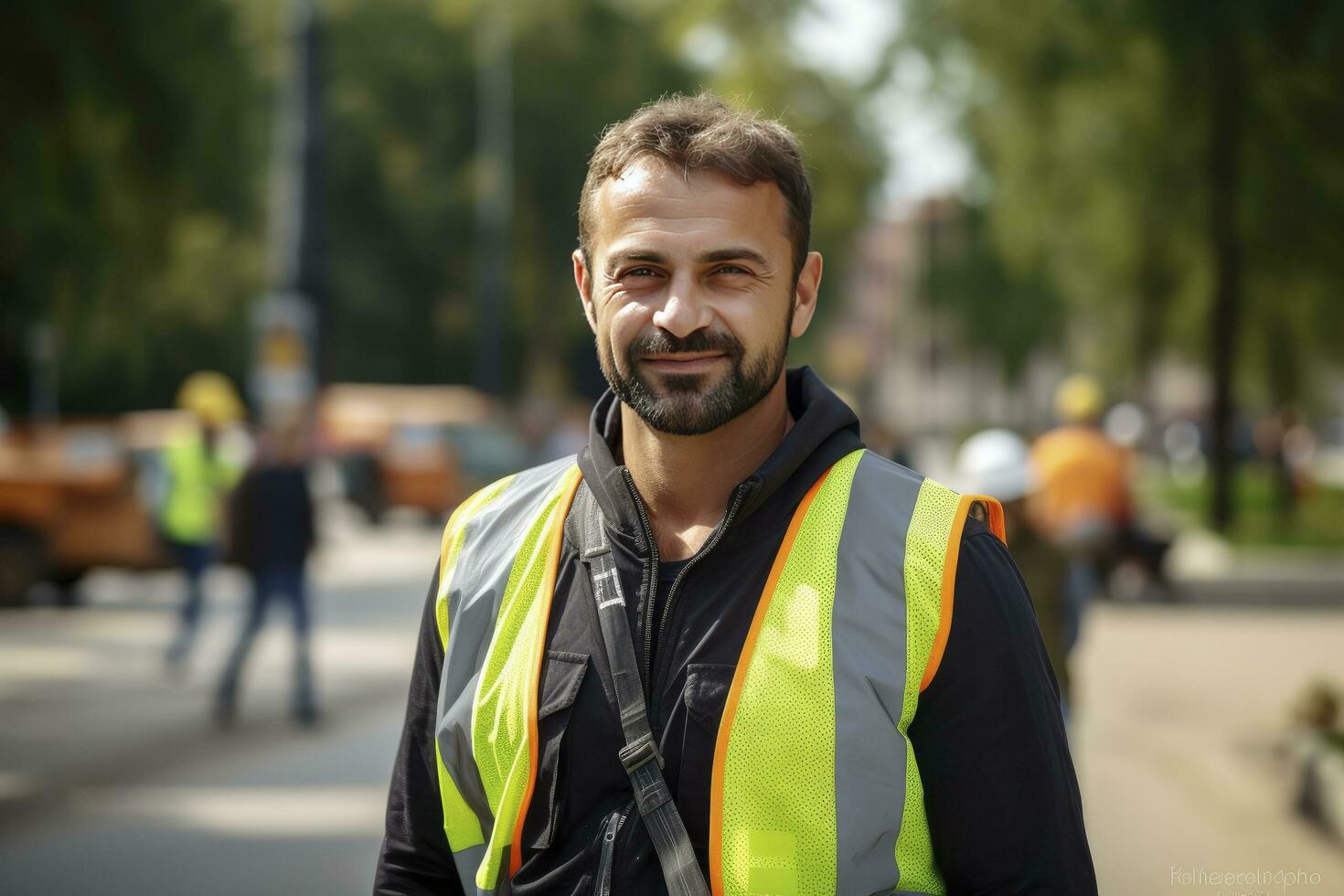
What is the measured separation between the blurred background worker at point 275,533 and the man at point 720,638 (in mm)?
8445

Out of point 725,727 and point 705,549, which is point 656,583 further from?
point 725,727

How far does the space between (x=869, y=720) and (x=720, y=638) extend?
0.73 ft

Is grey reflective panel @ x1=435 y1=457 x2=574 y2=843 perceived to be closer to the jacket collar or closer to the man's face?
the jacket collar

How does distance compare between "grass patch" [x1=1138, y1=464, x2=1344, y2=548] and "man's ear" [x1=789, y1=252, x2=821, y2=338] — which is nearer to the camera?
"man's ear" [x1=789, y1=252, x2=821, y2=338]

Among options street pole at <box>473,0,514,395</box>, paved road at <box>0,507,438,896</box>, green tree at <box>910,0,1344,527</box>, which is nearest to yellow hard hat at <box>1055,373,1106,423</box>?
paved road at <box>0,507,438,896</box>

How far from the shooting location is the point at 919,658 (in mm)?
2117

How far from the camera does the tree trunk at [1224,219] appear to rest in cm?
1797

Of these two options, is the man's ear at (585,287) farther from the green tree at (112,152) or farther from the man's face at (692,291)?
the green tree at (112,152)

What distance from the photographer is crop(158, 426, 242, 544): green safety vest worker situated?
13.0 m

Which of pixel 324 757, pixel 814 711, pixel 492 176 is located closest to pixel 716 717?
pixel 814 711

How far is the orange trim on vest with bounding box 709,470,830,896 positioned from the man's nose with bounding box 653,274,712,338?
31 cm

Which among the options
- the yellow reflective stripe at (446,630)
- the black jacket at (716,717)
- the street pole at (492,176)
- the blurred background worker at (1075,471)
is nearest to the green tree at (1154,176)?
the blurred background worker at (1075,471)

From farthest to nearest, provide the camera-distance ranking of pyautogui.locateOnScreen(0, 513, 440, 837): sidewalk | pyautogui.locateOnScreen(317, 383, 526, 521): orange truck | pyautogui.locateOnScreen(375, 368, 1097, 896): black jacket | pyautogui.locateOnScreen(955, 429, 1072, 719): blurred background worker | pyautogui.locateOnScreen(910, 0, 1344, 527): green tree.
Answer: pyautogui.locateOnScreen(317, 383, 526, 521): orange truck
pyautogui.locateOnScreen(910, 0, 1344, 527): green tree
pyautogui.locateOnScreen(0, 513, 440, 837): sidewalk
pyautogui.locateOnScreen(955, 429, 1072, 719): blurred background worker
pyautogui.locateOnScreen(375, 368, 1097, 896): black jacket

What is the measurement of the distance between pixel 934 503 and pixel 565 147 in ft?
145
